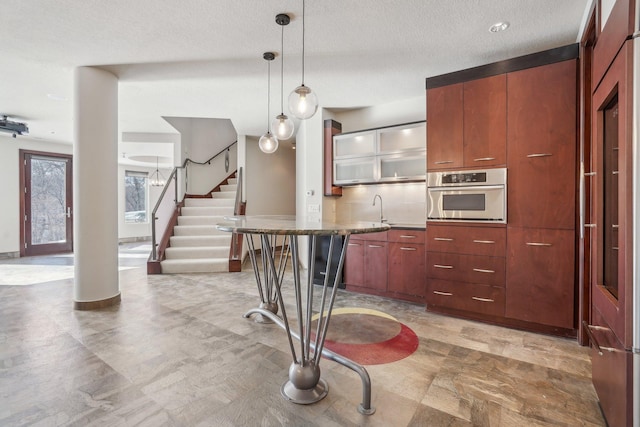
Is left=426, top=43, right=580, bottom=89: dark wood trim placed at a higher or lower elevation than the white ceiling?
lower

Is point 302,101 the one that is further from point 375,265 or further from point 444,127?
point 375,265

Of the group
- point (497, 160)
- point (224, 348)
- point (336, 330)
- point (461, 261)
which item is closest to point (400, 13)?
point (497, 160)

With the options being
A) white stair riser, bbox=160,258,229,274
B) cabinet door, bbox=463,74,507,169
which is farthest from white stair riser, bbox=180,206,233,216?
cabinet door, bbox=463,74,507,169

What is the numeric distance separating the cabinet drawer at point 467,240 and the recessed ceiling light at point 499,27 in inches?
68.5

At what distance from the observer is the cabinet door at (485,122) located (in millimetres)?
2900

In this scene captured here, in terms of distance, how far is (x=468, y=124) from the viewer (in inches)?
121

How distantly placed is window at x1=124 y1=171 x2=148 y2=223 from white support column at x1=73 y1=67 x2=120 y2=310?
6842 mm

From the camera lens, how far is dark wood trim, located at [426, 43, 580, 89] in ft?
8.66

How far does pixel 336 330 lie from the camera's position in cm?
284

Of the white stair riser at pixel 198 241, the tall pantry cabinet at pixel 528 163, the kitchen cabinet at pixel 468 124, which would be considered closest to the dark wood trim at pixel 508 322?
the tall pantry cabinet at pixel 528 163

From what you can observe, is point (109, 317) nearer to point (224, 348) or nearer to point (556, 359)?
point (224, 348)

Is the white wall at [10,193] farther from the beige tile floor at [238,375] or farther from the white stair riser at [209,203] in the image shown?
the beige tile floor at [238,375]

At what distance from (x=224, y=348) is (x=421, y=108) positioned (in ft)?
12.3

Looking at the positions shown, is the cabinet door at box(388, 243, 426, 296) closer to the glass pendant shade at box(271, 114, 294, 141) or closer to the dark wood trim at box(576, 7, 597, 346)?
the dark wood trim at box(576, 7, 597, 346)
